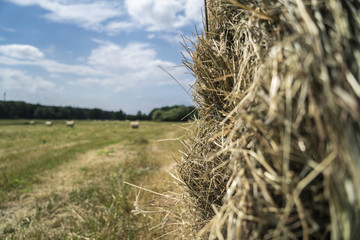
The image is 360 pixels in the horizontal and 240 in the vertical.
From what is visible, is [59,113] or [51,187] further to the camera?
[59,113]

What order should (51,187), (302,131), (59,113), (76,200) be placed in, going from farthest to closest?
(59,113) → (51,187) → (76,200) → (302,131)

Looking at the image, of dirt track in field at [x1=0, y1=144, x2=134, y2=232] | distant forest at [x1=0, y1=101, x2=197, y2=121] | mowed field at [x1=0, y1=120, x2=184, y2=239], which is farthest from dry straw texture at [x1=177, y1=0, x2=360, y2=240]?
distant forest at [x1=0, y1=101, x2=197, y2=121]

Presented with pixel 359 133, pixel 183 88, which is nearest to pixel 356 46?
pixel 359 133

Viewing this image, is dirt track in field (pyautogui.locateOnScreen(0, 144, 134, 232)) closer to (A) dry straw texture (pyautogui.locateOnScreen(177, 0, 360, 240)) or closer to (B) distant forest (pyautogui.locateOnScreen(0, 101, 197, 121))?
(A) dry straw texture (pyautogui.locateOnScreen(177, 0, 360, 240))

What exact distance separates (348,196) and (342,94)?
42 cm

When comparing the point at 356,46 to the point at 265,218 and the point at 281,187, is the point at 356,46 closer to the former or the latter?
the point at 281,187

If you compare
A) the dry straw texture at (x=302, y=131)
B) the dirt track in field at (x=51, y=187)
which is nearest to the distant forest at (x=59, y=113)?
the dirt track in field at (x=51, y=187)

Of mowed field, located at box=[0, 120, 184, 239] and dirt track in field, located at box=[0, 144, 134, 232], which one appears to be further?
dirt track in field, located at box=[0, 144, 134, 232]

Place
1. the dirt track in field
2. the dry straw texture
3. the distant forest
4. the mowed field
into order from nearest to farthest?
the dry straw texture, the mowed field, the dirt track in field, the distant forest

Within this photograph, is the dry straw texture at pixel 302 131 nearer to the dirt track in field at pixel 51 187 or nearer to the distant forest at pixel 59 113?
the dirt track in field at pixel 51 187

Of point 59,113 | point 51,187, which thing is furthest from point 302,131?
point 59,113

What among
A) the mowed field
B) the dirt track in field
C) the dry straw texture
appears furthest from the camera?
the dirt track in field

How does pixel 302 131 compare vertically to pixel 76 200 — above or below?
above

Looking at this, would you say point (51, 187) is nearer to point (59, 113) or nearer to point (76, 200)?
point (76, 200)
